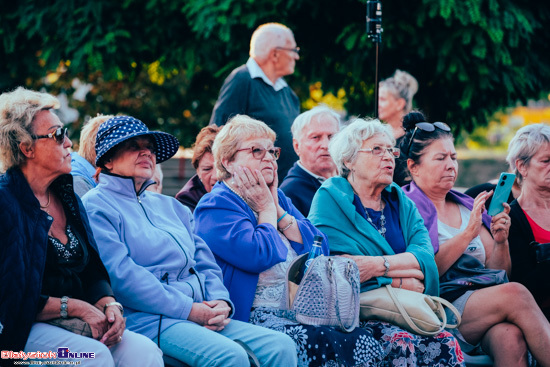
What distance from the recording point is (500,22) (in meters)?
7.02

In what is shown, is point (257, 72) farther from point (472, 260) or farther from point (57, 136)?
point (57, 136)

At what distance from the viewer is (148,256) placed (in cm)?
348

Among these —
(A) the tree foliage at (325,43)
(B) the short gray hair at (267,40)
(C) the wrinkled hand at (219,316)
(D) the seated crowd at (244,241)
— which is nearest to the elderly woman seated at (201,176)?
(D) the seated crowd at (244,241)

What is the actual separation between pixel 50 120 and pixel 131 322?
1023 mm

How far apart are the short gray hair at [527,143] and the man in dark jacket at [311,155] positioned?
1255mm

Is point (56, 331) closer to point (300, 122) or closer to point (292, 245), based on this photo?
point (292, 245)

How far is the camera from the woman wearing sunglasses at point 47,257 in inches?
112

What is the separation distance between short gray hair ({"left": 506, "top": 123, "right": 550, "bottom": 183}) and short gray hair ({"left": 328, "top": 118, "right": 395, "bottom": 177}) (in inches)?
42.5

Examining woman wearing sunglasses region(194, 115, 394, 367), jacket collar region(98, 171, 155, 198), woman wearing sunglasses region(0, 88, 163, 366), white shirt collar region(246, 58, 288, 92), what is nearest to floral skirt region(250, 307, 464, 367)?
woman wearing sunglasses region(194, 115, 394, 367)

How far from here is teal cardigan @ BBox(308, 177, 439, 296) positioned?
4.14m

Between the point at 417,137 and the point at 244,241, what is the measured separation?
1.67 meters

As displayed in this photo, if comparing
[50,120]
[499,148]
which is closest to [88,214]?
[50,120]

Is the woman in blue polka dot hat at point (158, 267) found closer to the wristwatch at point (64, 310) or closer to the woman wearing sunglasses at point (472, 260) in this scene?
the wristwatch at point (64, 310)

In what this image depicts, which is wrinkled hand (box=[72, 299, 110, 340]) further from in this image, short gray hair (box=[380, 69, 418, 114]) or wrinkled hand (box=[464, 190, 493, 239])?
short gray hair (box=[380, 69, 418, 114])
